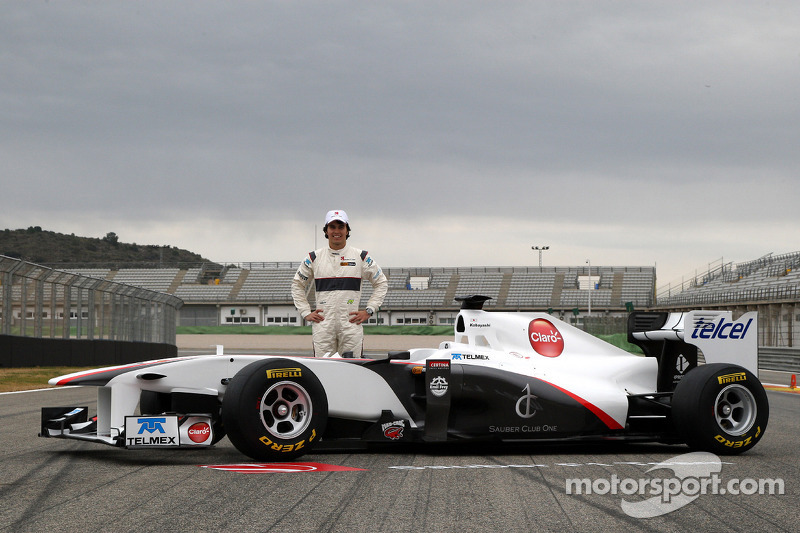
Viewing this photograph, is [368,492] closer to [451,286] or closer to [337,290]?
[337,290]

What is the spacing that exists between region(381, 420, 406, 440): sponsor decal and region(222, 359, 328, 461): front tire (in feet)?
1.94

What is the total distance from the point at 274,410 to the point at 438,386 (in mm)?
1270

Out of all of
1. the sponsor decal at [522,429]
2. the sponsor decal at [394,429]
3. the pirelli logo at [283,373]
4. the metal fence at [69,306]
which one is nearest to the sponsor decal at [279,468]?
the pirelli logo at [283,373]

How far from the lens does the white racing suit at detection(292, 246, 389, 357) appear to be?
27.1ft

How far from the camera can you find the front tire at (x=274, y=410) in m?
5.92

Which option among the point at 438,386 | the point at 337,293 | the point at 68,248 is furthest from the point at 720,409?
the point at 68,248

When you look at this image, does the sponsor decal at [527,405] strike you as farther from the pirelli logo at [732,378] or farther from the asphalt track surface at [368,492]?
the pirelli logo at [732,378]

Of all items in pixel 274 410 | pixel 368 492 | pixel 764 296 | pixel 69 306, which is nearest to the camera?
pixel 368 492

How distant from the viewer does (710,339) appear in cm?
788

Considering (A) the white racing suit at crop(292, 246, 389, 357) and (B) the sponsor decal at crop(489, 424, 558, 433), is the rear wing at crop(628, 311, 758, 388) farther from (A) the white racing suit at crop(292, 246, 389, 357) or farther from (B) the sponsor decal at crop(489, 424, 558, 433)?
(A) the white racing suit at crop(292, 246, 389, 357)

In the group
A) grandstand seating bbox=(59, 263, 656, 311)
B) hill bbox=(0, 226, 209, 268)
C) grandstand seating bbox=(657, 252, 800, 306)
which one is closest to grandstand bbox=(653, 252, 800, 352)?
grandstand seating bbox=(657, 252, 800, 306)

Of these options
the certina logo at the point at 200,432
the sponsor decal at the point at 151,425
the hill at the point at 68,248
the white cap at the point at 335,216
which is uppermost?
the hill at the point at 68,248

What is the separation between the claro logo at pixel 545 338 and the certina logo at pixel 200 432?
2.81 meters

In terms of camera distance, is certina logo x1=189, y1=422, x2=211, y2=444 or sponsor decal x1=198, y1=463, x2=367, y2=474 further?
certina logo x1=189, y1=422, x2=211, y2=444
